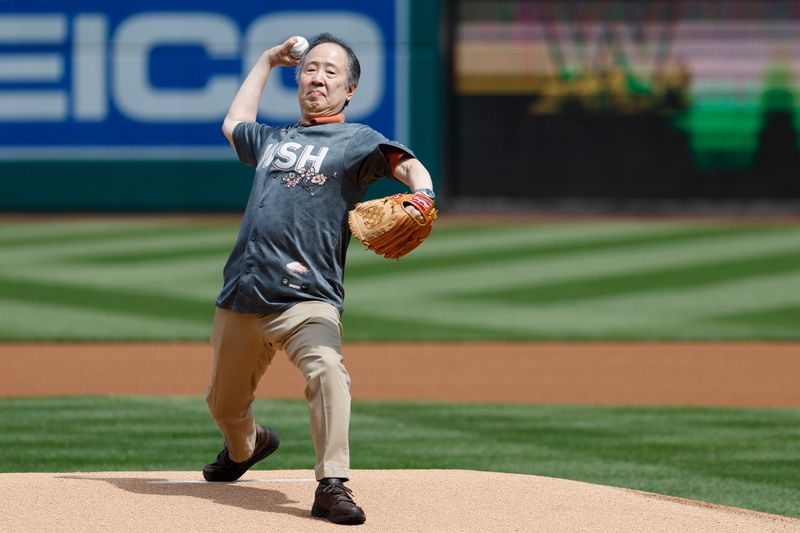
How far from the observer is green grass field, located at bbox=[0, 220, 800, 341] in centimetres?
1245

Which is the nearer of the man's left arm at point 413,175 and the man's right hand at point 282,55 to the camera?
the man's left arm at point 413,175

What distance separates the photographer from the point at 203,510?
524cm

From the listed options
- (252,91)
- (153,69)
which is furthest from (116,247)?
(252,91)

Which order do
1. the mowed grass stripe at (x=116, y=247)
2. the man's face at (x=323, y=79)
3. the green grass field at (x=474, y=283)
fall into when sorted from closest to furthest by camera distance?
the man's face at (x=323, y=79) → the green grass field at (x=474, y=283) → the mowed grass stripe at (x=116, y=247)

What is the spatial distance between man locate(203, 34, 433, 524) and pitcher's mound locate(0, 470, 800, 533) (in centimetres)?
30

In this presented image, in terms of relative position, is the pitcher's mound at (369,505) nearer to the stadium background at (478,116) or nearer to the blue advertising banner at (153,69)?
the stadium background at (478,116)

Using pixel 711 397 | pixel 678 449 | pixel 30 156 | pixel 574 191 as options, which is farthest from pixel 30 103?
pixel 678 449

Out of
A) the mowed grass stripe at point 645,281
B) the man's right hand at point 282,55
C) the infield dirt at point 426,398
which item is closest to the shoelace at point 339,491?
the infield dirt at point 426,398

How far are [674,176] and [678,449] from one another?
14.7m

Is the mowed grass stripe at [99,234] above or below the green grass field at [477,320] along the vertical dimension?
below

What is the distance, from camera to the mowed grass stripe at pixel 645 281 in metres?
14.3

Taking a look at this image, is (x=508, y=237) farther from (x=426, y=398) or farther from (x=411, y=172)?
(x=411, y=172)

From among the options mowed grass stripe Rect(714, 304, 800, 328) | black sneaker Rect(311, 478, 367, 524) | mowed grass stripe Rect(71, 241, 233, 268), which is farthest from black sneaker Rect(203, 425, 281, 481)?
mowed grass stripe Rect(71, 241, 233, 268)

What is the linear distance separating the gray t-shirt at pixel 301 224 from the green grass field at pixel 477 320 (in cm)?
180
